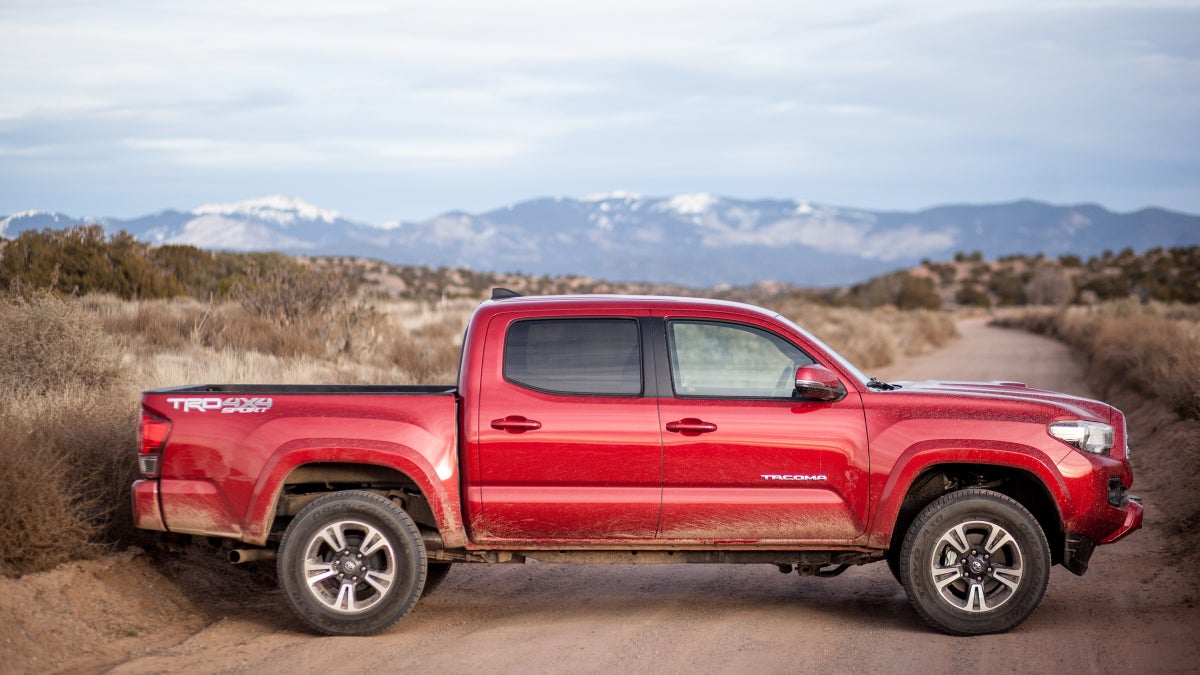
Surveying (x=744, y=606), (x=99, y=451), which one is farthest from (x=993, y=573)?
(x=99, y=451)

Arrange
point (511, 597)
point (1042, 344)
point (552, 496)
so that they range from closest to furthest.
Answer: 1. point (552, 496)
2. point (511, 597)
3. point (1042, 344)

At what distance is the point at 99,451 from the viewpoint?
7.87m

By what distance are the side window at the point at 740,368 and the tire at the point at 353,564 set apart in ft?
5.97

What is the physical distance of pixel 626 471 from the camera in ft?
21.3

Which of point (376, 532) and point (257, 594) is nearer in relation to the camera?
point (376, 532)

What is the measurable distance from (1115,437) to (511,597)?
3.96 meters

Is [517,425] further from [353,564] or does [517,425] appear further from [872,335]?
[872,335]

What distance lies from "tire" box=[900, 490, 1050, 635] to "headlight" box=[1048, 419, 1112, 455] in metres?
0.48

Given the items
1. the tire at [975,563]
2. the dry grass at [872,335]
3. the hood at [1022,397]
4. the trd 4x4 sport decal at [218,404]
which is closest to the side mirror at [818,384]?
the hood at [1022,397]

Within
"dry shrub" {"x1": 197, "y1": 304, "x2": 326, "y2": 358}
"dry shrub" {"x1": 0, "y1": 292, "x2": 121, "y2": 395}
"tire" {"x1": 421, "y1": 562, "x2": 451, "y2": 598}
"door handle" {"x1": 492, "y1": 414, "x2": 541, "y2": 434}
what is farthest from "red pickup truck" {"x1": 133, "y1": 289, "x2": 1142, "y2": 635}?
"dry shrub" {"x1": 197, "y1": 304, "x2": 326, "y2": 358}

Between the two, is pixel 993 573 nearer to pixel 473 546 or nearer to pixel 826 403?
pixel 826 403

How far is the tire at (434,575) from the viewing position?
25.3 ft

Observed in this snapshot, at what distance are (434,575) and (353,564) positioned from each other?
4.35 feet

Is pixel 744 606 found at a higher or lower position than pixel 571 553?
lower
